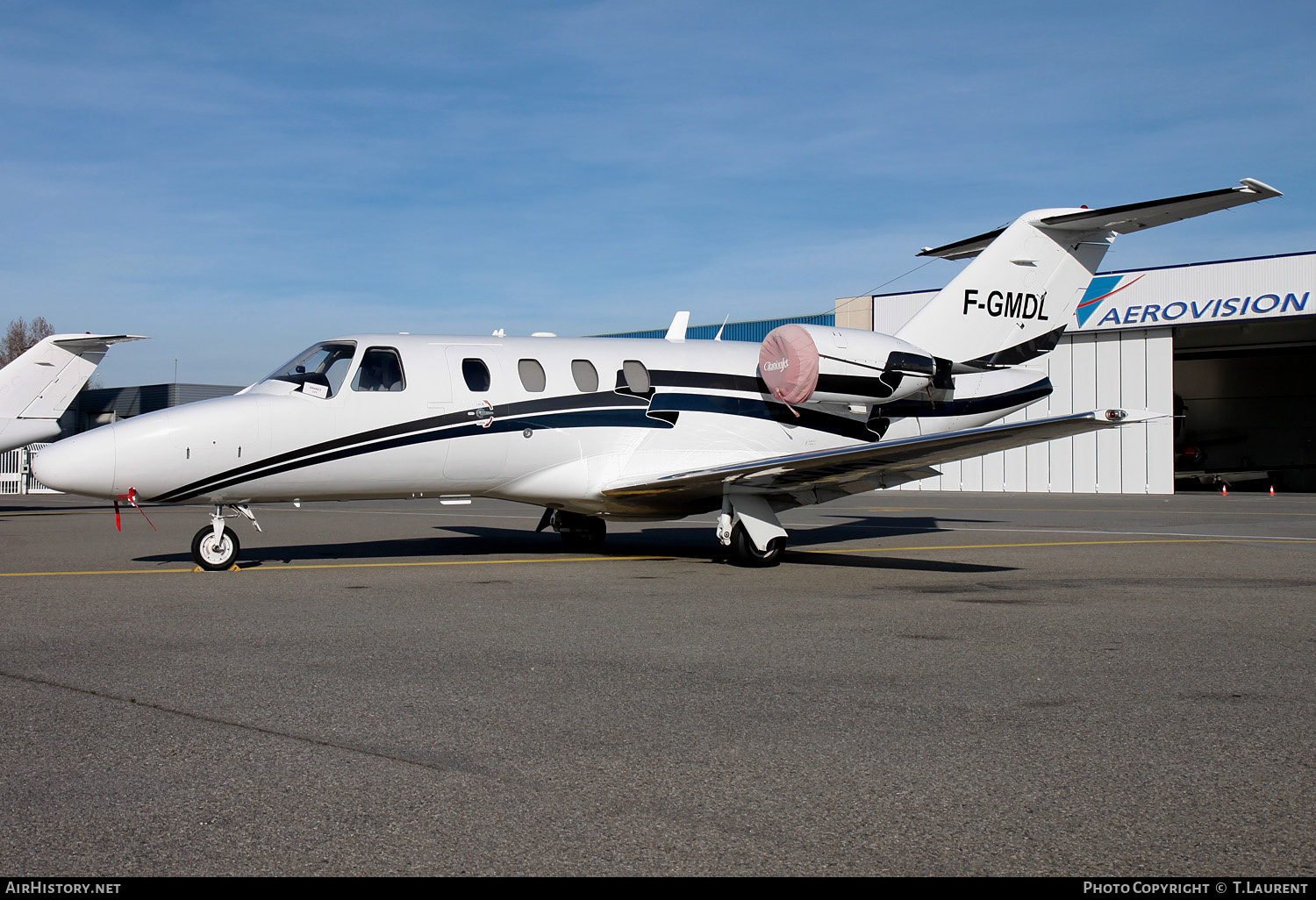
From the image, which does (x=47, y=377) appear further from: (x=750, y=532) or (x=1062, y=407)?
(x=1062, y=407)

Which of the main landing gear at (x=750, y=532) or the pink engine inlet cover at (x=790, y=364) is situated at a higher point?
the pink engine inlet cover at (x=790, y=364)

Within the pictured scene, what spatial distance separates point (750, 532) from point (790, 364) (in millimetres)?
2375

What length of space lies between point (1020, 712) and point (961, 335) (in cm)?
1044

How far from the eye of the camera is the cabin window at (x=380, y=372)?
11797mm

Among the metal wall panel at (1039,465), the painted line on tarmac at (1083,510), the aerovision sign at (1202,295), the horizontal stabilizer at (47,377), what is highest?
the aerovision sign at (1202,295)

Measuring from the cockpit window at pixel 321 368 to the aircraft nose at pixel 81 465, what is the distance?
2.01 meters

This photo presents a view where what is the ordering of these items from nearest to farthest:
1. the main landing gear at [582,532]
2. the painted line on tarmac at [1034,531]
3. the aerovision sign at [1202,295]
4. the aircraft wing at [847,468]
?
the aircraft wing at [847,468], the main landing gear at [582,532], the painted line on tarmac at [1034,531], the aerovision sign at [1202,295]

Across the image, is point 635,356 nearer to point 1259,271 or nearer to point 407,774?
point 407,774

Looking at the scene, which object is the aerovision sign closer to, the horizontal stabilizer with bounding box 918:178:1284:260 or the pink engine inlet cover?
the horizontal stabilizer with bounding box 918:178:1284:260

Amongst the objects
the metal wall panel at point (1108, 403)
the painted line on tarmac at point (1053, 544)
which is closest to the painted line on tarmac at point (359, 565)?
the painted line on tarmac at point (1053, 544)

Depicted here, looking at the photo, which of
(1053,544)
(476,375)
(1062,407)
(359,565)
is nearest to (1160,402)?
(1062,407)

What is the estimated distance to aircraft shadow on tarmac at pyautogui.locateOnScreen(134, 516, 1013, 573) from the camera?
42.6 feet

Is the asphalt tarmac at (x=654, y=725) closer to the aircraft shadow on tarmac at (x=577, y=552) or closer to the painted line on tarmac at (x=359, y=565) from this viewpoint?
the painted line on tarmac at (x=359, y=565)
